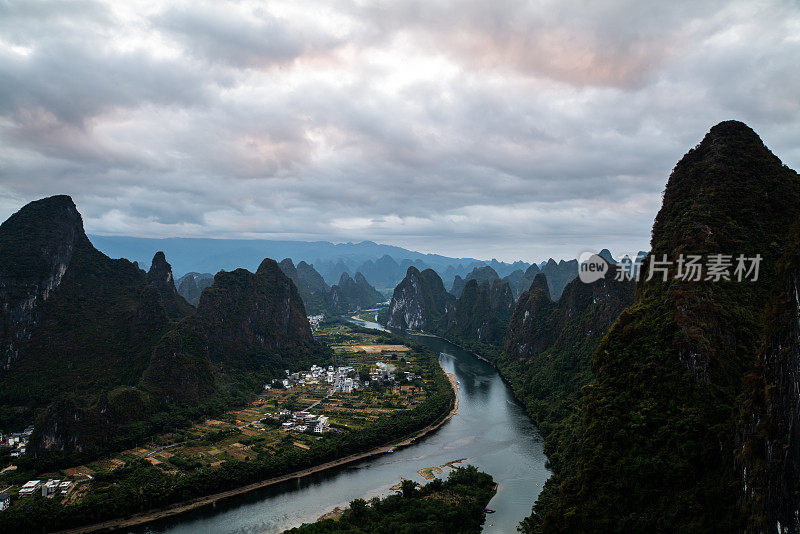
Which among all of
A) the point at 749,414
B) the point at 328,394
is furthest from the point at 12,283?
the point at 749,414

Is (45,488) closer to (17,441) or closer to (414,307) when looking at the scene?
(17,441)

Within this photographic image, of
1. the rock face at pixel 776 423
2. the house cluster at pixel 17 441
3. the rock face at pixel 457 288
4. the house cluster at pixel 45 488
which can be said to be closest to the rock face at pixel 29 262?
the house cluster at pixel 17 441

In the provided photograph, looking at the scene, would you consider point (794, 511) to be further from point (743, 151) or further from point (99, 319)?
point (99, 319)

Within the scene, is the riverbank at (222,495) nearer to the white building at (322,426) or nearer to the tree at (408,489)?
the white building at (322,426)

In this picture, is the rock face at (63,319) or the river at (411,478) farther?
the rock face at (63,319)

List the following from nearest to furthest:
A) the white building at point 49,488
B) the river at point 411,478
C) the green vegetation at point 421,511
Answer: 1. the green vegetation at point 421,511
2. the river at point 411,478
3. the white building at point 49,488

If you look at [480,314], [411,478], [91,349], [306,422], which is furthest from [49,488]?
[480,314]
